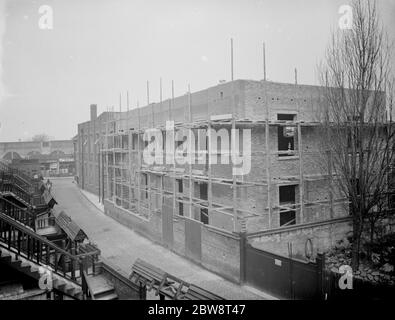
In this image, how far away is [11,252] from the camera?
7.75 metres

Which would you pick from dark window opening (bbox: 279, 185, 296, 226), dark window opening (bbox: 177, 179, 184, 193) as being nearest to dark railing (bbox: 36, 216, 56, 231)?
dark window opening (bbox: 177, 179, 184, 193)

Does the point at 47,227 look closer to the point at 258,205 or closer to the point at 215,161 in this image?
the point at 215,161

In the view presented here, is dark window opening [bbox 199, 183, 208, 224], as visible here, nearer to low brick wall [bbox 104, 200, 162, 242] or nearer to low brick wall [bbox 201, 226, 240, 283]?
low brick wall [bbox 104, 200, 162, 242]

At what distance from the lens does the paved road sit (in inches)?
397

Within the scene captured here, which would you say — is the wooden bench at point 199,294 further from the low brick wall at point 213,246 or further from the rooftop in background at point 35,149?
the rooftop in background at point 35,149

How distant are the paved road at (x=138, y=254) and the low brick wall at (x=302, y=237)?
1.73 metres

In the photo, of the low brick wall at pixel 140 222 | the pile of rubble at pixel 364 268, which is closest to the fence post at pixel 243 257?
the pile of rubble at pixel 364 268

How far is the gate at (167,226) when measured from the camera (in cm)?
1397

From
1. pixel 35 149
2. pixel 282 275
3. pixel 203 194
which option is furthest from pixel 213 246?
pixel 35 149

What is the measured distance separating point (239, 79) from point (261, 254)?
7.40 m

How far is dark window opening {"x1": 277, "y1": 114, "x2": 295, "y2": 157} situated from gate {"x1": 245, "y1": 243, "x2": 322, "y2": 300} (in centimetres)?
591

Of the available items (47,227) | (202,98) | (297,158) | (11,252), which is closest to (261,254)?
(297,158)

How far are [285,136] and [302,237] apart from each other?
5064 millimetres

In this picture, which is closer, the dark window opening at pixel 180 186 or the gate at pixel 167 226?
the gate at pixel 167 226
